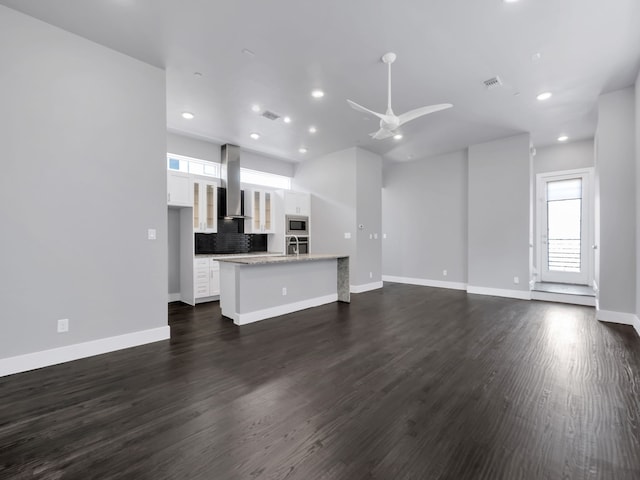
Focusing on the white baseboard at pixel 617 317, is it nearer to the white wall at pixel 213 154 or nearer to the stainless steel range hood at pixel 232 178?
the stainless steel range hood at pixel 232 178

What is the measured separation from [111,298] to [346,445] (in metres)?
2.87

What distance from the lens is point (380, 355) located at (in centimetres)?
302

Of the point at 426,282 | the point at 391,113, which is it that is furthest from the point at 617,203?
the point at 426,282

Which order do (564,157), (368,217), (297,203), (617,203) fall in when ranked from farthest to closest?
(297,203) < (368,217) < (564,157) < (617,203)

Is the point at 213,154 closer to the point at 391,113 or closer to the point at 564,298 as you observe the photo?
the point at 391,113

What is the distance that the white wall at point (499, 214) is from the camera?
573 cm

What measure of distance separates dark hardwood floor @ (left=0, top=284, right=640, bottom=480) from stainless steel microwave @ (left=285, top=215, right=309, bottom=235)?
358cm

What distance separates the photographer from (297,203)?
709cm

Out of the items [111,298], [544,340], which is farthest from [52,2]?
[544,340]

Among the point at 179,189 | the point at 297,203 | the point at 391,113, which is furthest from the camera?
the point at 297,203

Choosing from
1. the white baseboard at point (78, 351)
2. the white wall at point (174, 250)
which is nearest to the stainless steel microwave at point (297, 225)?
the white wall at point (174, 250)

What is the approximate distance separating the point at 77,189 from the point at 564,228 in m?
8.50

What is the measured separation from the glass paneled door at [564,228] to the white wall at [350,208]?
12.0 feet

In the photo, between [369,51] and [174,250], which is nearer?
[369,51]
